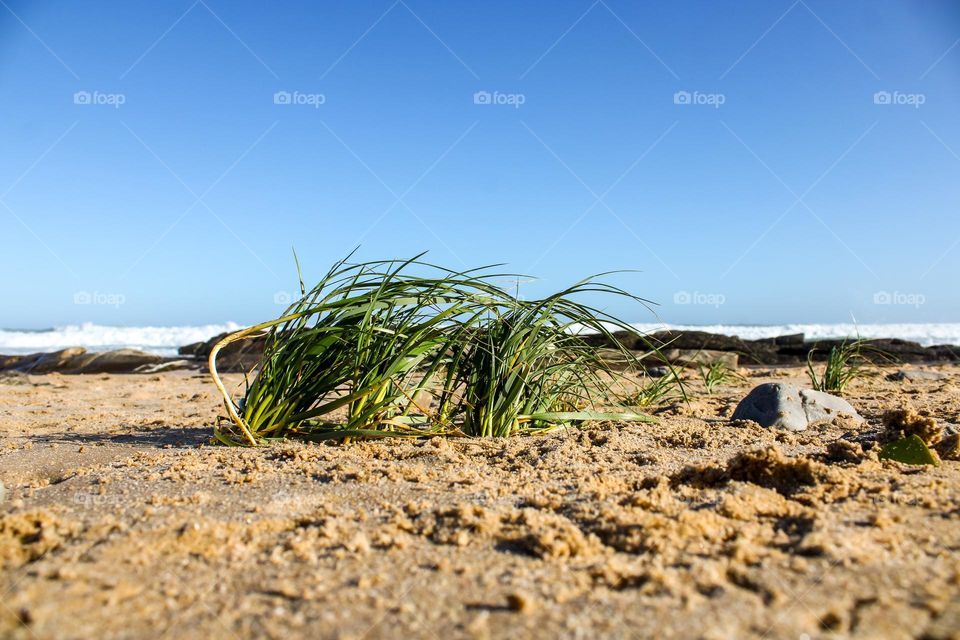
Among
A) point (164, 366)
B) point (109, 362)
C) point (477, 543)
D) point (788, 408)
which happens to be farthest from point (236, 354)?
point (477, 543)

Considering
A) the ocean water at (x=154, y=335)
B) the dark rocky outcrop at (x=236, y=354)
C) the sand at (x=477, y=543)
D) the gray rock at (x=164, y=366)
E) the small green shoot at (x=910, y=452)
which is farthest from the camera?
the ocean water at (x=154, y=335)

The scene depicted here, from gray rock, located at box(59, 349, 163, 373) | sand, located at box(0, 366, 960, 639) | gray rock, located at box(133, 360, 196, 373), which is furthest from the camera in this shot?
gray rock, located at box(59, 349, 163, 373)

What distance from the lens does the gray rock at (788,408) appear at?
134 inches

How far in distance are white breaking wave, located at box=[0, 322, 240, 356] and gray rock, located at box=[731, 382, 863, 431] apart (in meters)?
19.3

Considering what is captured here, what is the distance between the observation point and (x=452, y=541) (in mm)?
1622

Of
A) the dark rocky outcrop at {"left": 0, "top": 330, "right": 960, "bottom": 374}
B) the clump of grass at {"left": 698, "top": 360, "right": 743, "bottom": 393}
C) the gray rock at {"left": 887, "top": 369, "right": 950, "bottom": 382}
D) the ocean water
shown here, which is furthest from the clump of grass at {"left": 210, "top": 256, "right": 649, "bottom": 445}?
the ocean water

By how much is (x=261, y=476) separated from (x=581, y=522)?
3.81 ft

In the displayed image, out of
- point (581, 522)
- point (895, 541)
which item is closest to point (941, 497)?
point (895, 541)

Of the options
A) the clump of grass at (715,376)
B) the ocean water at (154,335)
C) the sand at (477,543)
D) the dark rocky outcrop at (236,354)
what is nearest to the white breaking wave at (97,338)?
the ocean water at (154,335)

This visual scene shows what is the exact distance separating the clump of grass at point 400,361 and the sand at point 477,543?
23 cm

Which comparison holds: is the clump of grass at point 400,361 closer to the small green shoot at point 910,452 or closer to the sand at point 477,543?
the sand at point 477,543

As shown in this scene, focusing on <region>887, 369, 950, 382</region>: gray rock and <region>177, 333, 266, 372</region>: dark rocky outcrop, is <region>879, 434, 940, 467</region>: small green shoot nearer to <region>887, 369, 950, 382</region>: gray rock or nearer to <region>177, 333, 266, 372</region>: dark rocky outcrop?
<region>887, 369, 950, 382</region>: gray rock

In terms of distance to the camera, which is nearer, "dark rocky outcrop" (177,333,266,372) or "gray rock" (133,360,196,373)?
"gray rock" (133,360,196,373)

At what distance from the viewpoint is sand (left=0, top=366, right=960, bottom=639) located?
1188 mm
